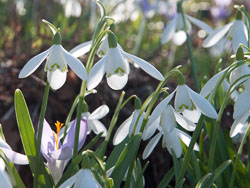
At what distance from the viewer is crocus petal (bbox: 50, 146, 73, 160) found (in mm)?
1234

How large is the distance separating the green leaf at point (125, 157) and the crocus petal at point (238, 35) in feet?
1.68

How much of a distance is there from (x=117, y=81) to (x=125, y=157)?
199mm

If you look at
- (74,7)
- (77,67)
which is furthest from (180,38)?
(77,67)

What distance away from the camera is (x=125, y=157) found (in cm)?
122

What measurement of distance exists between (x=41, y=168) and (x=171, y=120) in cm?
37

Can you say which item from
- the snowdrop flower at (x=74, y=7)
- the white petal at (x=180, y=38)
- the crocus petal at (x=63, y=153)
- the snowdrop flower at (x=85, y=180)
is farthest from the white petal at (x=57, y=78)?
the snowdrop flower at (x=74, y=7)

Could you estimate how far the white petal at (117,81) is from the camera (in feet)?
4.11

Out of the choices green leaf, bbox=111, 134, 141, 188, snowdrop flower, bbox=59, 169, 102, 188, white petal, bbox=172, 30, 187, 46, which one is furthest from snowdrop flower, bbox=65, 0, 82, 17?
snowdrop flower, bbox=59, 169, 102, 188

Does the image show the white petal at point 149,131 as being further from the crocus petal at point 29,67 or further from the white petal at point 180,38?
the white petal at point 180,38

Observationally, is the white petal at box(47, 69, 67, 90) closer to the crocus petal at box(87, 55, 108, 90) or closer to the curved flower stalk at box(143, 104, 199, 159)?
the crocus petal at box(87, 55, 108, 90)

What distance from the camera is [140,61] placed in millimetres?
1177

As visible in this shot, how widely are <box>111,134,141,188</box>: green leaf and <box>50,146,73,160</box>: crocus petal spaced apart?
12cm

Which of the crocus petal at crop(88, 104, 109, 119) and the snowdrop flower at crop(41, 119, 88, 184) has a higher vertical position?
the crocus petal at crop(88, 104, 109, 119)

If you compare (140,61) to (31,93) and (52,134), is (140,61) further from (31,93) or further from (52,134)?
(31,93)
